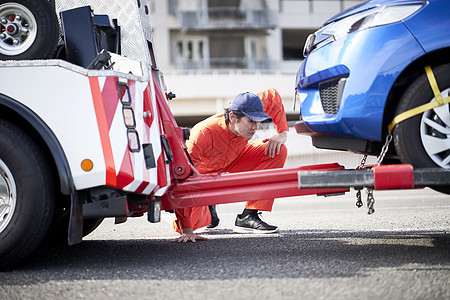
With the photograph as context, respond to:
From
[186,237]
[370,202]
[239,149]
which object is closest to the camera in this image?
[370,202]

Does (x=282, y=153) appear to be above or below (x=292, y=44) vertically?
below

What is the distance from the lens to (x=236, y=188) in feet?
12.5

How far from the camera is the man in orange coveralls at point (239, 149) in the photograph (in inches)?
185

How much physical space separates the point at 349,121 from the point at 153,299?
1.60 meters

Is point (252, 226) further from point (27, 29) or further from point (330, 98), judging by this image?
point (27, 29)

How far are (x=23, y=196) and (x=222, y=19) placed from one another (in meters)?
39.9

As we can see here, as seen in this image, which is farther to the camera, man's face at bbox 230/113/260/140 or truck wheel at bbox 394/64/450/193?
man's face at bbox 230/113/260/140

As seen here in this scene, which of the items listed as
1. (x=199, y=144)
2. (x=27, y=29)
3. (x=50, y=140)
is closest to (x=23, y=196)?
(x=50, y=140)

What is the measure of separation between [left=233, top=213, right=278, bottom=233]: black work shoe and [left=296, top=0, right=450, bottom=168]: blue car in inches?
58.7

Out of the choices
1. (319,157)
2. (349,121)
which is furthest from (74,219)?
(319,157)

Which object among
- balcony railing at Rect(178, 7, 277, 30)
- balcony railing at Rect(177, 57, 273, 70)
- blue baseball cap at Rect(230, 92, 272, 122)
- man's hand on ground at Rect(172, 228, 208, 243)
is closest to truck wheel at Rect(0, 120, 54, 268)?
man's hand on ground at Rect(172, 228, 208, 243)

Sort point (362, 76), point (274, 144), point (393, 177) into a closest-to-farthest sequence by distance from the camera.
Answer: point (393, 177)
point (362, 76)
point (274, 144)

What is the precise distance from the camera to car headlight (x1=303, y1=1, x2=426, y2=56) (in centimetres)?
333

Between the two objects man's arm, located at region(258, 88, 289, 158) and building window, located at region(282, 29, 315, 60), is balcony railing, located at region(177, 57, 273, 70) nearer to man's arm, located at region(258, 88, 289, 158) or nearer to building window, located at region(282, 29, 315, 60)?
building window, located at region(282, 29, 315, 60)
